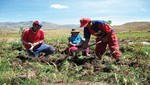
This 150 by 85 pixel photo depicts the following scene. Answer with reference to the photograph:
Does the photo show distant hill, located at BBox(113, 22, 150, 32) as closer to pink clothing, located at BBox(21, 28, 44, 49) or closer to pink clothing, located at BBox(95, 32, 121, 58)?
pink clothing, located at BBox(21, 28, 44, 49)

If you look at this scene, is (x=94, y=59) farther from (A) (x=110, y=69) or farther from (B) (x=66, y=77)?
(B) (x=66, y=77)

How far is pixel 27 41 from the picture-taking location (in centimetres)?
1088

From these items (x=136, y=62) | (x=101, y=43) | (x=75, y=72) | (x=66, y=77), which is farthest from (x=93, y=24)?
(x=66, y=77)

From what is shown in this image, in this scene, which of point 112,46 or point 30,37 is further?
point 30,37

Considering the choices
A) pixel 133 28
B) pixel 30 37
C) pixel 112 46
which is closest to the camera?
pixel 112 46

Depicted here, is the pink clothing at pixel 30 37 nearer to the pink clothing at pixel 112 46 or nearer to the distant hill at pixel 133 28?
the pink clothing at pixel 112 46

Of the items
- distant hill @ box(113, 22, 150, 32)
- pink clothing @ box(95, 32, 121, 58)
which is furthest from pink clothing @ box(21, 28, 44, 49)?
distant hill @ box(113, 22, 150, 32)

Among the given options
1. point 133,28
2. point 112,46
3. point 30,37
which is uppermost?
point 30,37

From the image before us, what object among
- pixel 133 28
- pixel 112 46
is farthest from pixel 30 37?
pixel 133 28

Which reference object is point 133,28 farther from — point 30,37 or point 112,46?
point 112,46

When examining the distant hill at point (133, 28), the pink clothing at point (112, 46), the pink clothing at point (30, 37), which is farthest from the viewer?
the distant hill at point (133, 28)

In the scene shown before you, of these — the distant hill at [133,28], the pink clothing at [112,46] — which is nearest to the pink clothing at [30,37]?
the pink clothing at [112,46]

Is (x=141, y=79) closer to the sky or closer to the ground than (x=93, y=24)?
closer to the ground

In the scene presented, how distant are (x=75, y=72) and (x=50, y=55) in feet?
11.1
